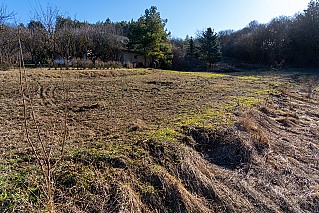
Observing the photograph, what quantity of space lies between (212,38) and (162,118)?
86.3 ft

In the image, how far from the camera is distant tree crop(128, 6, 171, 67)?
20906 mm

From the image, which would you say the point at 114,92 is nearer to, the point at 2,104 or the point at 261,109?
the point at 2,104

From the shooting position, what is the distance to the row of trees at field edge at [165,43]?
17.9m

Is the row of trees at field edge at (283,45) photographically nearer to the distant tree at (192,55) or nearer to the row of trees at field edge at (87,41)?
the distant tree at (192,55)

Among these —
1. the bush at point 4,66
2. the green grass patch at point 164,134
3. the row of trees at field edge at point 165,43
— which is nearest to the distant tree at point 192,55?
the row of trees at field edge at point 165,43

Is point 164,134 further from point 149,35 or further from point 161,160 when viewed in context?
point 149,35

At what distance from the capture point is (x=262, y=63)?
3058 cm

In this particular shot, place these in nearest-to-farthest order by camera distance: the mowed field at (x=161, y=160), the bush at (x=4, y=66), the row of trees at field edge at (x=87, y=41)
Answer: the mowed field at (x=161, y=160) → the bush at (x=4, y=66) → the row of trees at field edge at (x=87, y=41)

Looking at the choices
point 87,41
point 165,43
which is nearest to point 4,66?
point 87,41

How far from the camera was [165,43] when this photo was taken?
78.0 ft

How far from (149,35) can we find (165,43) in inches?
145

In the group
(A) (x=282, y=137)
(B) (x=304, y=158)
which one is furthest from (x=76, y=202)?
(A) (x=282, y=137)

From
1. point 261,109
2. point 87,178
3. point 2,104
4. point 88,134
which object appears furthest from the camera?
point 261,109

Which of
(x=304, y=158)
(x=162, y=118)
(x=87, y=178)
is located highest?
(x=162, y=118)
